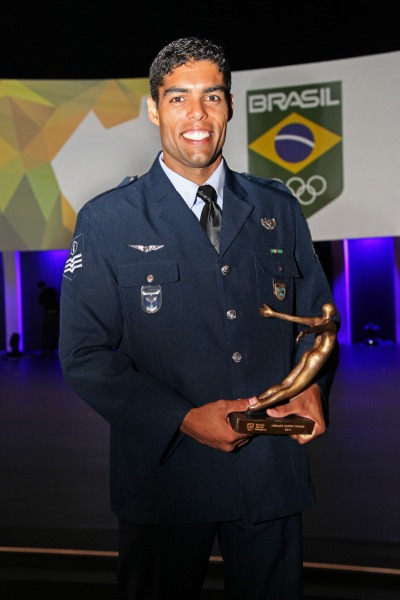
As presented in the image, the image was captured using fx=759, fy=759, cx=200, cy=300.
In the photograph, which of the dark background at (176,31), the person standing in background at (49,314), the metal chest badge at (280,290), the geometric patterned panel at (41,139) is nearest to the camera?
the metal chest badge at (280,290)

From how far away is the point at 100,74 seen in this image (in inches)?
319

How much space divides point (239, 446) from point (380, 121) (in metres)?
4.91

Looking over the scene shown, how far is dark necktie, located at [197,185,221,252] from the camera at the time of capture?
1.51 metres

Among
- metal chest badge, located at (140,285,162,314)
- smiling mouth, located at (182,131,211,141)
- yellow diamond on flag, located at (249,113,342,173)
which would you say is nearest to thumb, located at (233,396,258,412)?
metal chest badge, located at (140,285,162,314)

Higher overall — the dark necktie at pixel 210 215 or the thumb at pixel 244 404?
the dark necktie at pixel 210 215

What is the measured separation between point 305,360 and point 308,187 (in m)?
4.93

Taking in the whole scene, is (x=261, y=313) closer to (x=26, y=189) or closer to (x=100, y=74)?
(x=26, y=189)

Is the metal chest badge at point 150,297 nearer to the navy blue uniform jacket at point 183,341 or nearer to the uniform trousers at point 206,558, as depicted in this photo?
the navy blue uniform jacket at point 183,341

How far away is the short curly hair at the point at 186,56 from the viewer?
1438 mm

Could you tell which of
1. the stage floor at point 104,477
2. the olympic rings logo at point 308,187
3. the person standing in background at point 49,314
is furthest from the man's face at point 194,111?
the person standing in background at point 49,314

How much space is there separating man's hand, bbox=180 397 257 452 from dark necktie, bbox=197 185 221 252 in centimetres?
35

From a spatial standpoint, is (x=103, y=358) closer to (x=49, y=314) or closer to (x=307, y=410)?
(x=307, y=410)

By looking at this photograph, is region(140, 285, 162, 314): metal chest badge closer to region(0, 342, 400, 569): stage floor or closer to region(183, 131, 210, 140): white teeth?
region(183, 131, 210, 140): white teeth

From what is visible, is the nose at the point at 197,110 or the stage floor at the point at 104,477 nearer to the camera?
the nose at the point at 197,110
